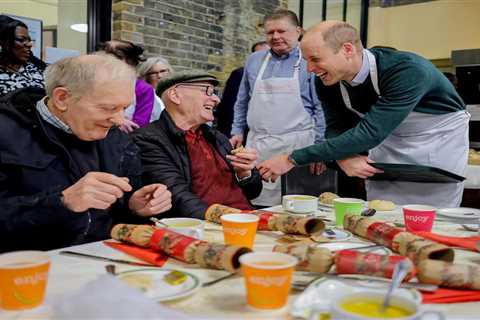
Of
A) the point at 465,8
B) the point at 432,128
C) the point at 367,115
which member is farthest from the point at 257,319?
the point at 465,8

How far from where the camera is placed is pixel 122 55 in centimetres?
327

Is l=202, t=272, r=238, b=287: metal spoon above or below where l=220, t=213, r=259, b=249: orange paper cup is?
below

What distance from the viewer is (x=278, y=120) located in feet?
11.6

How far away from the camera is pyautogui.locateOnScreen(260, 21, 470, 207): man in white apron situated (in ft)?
7.16

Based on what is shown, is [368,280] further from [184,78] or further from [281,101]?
[281,101]

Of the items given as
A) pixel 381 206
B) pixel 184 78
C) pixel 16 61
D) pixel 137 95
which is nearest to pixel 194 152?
pixel 184 78

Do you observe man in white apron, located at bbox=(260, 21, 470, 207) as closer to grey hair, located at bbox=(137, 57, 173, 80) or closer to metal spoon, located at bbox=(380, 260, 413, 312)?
metal spoon, located at bbox=(380, 260, 413, 312)

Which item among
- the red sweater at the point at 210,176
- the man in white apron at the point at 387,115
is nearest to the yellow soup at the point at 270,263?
the red sweater at the point at 210,176

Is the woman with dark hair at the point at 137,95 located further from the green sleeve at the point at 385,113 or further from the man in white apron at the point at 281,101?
the green sleeve at the point at 385,113

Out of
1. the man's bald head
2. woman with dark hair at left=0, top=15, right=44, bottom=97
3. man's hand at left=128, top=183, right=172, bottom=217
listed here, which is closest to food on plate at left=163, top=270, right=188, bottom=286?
man's hand at left=128, top=183, right=172, bottom=217

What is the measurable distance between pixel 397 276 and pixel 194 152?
1474 millimetres

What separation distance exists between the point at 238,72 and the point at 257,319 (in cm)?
348

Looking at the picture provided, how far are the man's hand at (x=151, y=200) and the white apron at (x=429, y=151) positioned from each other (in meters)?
1.18

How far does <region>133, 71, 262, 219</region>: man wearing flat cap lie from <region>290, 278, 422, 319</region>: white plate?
114 cm
